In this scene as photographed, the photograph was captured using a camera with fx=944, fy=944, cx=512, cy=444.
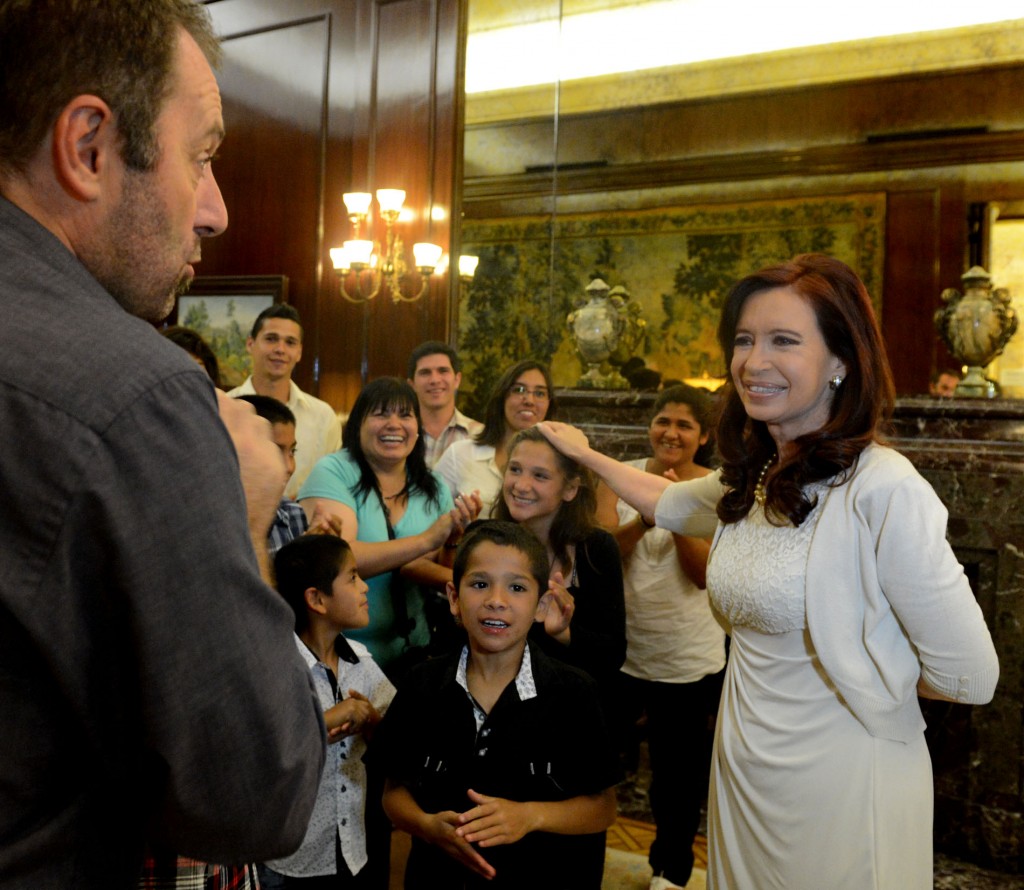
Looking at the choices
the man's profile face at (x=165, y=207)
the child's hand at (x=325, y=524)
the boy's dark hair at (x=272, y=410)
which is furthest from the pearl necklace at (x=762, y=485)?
the boy's dark hair at (x=272, y=410)

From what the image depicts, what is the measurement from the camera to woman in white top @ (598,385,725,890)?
3.08 meters

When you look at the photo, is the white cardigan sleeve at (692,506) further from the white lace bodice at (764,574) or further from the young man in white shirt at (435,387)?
the young man in white shirt at (435,387)

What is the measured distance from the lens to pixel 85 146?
2.49ft

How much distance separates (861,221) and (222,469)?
6746 millimetres

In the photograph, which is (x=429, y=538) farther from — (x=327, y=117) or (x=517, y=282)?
(x=327, y=117)

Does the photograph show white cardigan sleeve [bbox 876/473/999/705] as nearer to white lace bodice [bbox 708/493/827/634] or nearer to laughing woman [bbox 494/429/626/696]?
white lace bodice [bbox 708/493/827/634]

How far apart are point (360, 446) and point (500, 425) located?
664mm

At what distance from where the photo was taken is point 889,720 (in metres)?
1.69

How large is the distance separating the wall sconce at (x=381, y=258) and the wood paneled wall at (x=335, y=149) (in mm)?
96

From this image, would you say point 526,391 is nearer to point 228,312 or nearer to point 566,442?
point 566,442

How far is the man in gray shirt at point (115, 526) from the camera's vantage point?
662mm

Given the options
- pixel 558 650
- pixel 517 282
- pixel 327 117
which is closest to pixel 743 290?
pixel 558 650

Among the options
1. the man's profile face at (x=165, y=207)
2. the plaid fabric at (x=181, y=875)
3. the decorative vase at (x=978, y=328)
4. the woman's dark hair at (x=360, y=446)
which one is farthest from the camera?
the decorative vase at (x=978, y=328)

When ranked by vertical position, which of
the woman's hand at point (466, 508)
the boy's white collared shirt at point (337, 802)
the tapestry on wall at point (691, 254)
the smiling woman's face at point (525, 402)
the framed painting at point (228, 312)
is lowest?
the boy's white collared shirt at point (337, 802)
